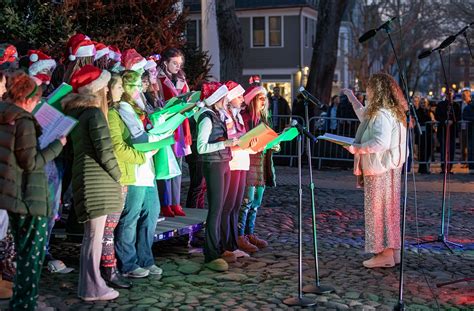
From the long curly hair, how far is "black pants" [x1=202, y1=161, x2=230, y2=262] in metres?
1.69

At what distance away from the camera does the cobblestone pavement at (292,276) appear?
6.94m

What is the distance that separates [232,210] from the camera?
855 centimetres

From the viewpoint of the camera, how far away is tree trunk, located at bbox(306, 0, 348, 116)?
22531 millimetres

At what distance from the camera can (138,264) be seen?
789 cm

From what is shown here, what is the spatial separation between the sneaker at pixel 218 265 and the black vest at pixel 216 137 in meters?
1.06

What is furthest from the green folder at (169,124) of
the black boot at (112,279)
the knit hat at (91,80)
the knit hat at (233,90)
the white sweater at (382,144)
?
the white sweater at (382,144)

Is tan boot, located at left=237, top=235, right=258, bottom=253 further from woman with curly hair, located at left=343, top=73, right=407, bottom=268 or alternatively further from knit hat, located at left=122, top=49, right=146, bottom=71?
knit hat, located at left=122, top=49, right=146, bottom=71

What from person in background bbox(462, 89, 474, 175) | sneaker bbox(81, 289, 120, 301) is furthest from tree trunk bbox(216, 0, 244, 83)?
sneaker bbox(81, 289, 120, 301)

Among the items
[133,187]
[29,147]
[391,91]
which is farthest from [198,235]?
[29,147]

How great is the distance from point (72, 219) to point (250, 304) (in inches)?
103

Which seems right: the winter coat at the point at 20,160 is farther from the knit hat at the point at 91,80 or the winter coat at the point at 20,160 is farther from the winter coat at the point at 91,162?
the knit hat at the point at 91,80

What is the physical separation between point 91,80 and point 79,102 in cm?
22

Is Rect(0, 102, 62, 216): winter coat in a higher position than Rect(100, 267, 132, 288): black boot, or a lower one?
higher

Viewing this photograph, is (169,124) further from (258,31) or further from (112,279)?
(258,31)
